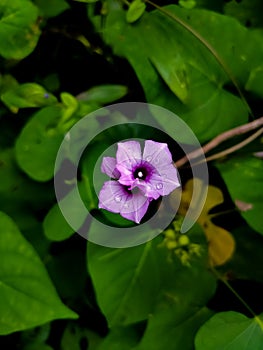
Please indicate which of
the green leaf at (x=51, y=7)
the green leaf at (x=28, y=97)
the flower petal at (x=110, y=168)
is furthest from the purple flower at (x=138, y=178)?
the green leaf at (x=51, y=7)

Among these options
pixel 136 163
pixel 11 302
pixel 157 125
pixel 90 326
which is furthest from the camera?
pixel 90 326

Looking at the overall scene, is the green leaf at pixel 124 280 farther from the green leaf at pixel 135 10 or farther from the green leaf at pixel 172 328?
the green leaf at pixel 135 10

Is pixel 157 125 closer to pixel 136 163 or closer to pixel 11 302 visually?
pixel 136 163

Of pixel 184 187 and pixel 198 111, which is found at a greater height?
pixel 198 111

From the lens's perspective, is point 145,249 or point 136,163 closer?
point 136,163

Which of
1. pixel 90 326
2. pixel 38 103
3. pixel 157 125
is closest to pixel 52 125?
pixel 38 103

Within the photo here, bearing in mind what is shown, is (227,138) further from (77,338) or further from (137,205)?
(77,338)
